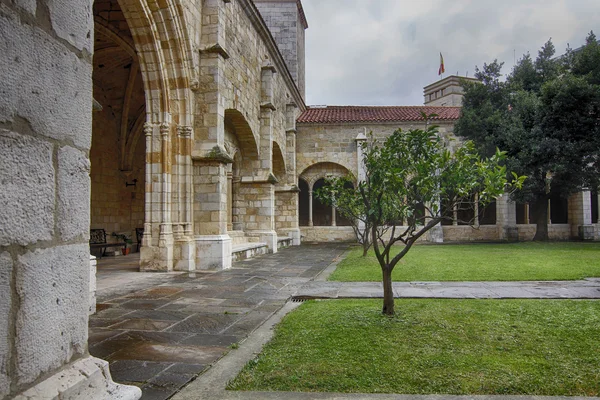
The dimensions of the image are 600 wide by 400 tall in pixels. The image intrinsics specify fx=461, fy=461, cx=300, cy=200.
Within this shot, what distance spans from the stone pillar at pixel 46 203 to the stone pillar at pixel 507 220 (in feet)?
61.2

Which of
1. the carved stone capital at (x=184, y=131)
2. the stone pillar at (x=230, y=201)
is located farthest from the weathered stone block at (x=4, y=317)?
the stone pillar at (x=230, y=201)

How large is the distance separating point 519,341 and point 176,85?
708 cm

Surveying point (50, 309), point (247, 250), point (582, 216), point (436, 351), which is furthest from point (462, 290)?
point (582, 216)

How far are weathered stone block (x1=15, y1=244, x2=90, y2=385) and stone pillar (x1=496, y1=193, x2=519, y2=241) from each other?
18649 mm

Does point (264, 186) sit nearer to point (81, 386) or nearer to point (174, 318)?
point (174, 318)

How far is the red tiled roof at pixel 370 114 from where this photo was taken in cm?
1855

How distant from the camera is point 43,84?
1.40 metres

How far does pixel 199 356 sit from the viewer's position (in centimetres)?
A: 318

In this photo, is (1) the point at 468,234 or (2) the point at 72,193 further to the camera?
(1) the point at 468,234

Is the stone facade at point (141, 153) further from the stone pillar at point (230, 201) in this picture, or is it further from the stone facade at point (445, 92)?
the stone facade at point (445, 92)

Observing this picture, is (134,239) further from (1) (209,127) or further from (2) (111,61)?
(1) (209,127)

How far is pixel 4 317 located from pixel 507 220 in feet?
63.5

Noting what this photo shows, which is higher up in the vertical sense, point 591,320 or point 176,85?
point 176,85

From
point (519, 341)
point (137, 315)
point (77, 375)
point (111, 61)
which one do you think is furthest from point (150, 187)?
point (77, 375)
